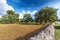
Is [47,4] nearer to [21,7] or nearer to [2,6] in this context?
[21,7]

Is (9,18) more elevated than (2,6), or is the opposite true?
(2,6)

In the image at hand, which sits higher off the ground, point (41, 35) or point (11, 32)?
point (41, 35)

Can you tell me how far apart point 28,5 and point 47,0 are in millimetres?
1316

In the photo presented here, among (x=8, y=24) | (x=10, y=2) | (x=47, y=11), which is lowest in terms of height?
(x=8, y=24)

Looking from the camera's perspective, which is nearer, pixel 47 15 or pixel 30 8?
pixel 47 15

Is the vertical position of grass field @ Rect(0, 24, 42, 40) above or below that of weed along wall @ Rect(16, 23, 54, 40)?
below

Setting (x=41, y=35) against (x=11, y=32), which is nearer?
(x=41, y=35)

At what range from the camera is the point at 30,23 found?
6.83m

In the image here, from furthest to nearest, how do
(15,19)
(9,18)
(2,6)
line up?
(2,6), (15,19), (9,18)

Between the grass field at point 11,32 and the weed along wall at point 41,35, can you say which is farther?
the grass field at point 11,32

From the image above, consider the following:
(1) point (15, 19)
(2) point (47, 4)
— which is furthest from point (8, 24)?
(2) point (47, 4)

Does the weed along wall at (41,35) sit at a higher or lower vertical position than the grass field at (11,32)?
higher

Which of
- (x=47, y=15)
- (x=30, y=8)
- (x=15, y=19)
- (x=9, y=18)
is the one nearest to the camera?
(x=9, y=18)

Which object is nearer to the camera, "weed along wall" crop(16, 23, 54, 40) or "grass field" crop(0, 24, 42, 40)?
"weed along wall" crop(16, 23, 54, 40)
